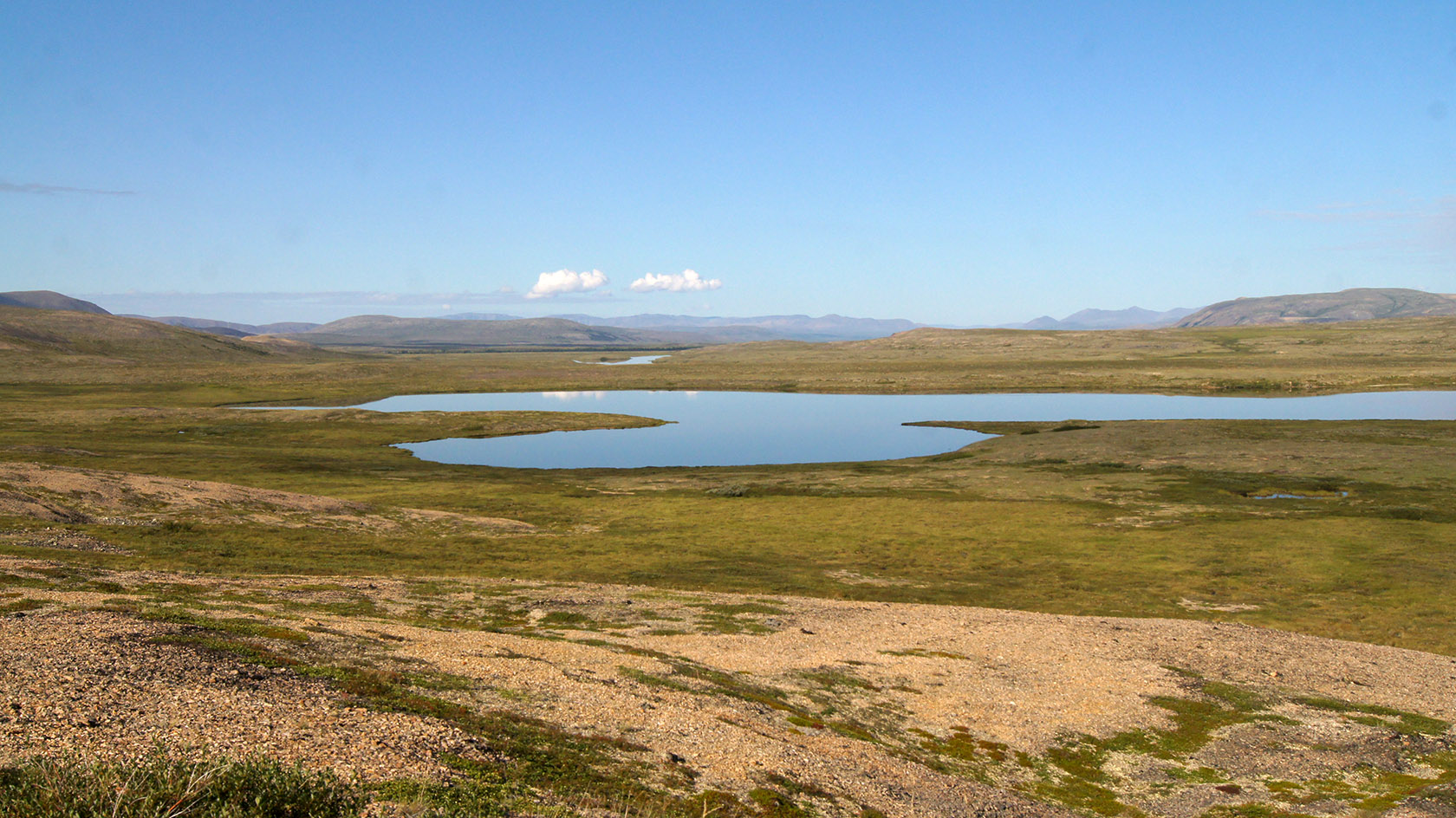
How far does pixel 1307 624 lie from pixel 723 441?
78.2 metres

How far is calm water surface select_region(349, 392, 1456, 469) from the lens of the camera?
98062mm

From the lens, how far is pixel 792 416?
5394 inches

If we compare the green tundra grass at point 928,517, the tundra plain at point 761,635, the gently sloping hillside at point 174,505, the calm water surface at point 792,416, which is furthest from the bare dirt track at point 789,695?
the calm water surface at point 792,416

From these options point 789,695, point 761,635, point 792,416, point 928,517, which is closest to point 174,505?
point 761,635

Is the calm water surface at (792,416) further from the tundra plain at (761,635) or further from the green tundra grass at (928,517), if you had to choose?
the tundra plain at (761,635)

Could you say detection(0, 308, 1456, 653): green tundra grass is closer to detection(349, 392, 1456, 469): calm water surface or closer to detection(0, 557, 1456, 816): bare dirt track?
detection(0, 557, 1456, 816): bare dirt track

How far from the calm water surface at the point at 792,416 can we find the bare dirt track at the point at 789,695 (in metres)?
59.4

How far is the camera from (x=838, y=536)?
181ft

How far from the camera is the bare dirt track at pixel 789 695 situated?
16.5 meters

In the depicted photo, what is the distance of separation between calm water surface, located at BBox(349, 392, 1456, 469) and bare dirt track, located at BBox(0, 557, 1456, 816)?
59422 millimetres

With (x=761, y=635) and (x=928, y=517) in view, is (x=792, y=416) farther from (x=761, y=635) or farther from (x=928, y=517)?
(x=761, y=635)

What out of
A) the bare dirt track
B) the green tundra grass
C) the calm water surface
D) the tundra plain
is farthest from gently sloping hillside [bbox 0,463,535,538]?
the calm water surface

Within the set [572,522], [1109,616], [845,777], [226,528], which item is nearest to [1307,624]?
[1109,616]

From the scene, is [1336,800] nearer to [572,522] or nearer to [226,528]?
[572,522]
